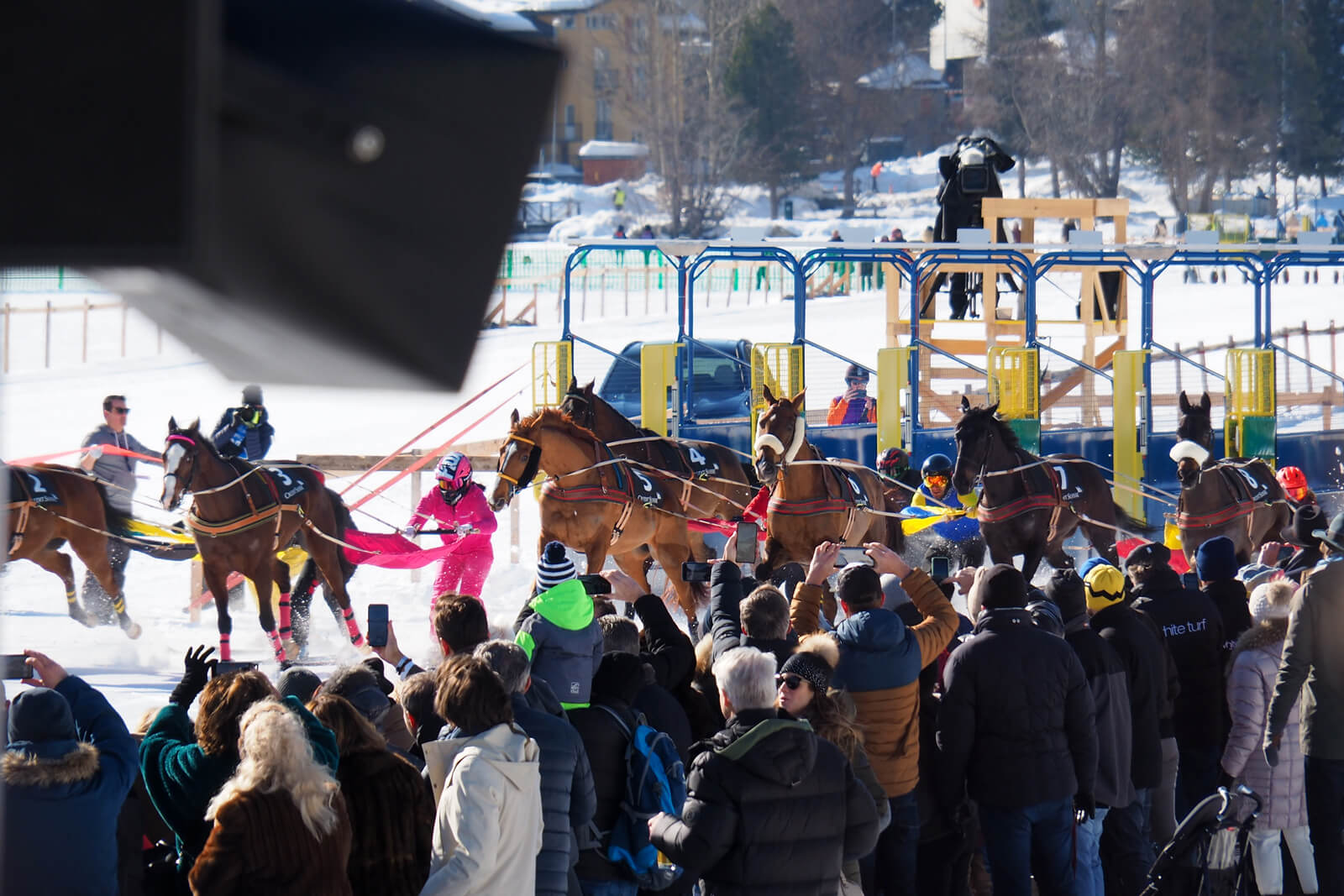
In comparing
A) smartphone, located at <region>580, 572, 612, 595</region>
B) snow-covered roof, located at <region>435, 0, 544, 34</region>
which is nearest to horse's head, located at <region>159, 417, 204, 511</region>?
smartphone, located at <region>580, 572, 612, 595</region>

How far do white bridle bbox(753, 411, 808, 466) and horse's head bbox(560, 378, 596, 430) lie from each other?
135 cm

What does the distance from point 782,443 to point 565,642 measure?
18.1 ft

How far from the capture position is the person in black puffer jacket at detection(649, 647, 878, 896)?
361cm

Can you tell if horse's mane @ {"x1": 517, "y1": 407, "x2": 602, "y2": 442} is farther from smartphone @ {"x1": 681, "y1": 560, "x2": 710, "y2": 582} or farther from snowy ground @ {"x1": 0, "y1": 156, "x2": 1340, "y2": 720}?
smartphone @ {"x1": 681, "y1": 560, "x2": 710, "y2": 582}

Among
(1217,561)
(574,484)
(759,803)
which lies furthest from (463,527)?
(759,803)

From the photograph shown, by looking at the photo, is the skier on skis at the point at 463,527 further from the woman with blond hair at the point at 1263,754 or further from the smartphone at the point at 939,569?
the woman with blond hair at the point at 1263,754

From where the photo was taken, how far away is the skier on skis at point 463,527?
938 cm

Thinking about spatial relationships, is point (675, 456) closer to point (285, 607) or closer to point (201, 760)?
point (285, 607)

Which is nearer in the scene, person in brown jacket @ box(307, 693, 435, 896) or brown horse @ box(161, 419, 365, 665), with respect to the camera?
person in brown jacket @ box(307, 693, 435, 896)

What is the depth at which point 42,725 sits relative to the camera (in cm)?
340

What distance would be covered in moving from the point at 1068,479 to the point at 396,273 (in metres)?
10.4

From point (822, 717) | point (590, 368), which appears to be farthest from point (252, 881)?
point (590, 368)

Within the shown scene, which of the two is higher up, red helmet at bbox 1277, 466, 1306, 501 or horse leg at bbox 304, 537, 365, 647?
red helmet at bbox 1277, 466, 1306, 501

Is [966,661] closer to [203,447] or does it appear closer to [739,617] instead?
[739,617]
